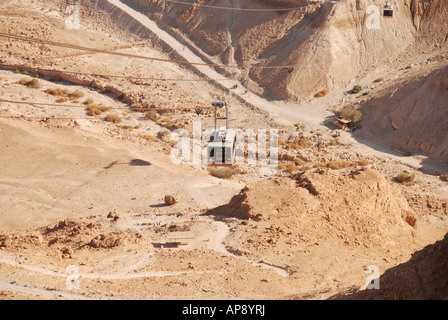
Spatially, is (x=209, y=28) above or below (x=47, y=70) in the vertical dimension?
above

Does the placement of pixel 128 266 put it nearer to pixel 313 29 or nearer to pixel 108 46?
pixel 313 29

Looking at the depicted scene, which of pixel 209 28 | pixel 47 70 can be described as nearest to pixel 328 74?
pixel 209 28

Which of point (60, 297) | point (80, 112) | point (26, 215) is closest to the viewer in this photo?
point (60, 297)

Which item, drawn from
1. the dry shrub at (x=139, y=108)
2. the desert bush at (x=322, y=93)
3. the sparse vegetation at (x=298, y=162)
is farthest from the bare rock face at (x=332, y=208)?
the dry shrub at (x=139, y=108)

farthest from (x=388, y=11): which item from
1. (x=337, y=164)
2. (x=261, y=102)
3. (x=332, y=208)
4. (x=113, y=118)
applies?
(x=332, y=208)

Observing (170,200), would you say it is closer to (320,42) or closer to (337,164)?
(337,164)

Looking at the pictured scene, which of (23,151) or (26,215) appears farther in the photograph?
(23,151)

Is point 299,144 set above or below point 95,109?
below
